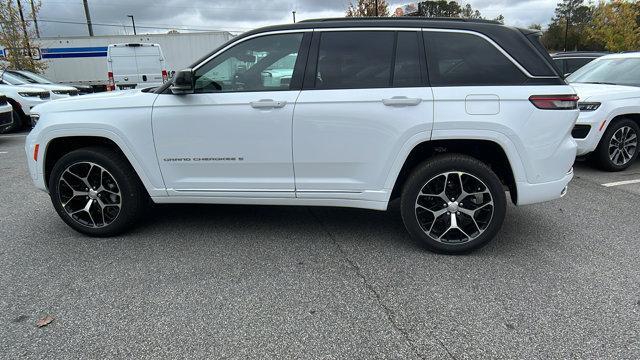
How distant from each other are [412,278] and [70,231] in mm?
3342

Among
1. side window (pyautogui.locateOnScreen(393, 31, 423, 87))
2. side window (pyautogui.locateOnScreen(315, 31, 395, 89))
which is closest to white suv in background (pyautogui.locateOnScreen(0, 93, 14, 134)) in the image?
side window (pyautogui.locateOnScreen(315, 31, 395, 89))

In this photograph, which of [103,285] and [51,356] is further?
[103,285]

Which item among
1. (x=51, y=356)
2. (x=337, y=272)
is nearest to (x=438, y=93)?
(x=337, y=272)

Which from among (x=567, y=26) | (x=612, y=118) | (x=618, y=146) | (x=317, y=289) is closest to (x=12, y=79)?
(x=317, y=289)

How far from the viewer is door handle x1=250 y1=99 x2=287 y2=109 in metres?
3.66

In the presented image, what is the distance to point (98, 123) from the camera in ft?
12.9

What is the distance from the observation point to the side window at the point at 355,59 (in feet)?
11.9

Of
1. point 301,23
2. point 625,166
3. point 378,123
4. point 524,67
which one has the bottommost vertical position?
point 625,166

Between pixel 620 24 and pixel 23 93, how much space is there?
30.0 m

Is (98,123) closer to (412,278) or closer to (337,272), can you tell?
(337,272)

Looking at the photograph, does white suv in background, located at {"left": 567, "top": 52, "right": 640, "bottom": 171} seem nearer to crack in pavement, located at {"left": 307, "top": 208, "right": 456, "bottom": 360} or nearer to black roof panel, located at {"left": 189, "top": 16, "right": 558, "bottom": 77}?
black roof panel, located at {"left": 189, "top": 16, "right": 558, "bottom": 77}

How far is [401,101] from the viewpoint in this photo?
3514mm

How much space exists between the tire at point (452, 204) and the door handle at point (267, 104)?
1217 millimetres

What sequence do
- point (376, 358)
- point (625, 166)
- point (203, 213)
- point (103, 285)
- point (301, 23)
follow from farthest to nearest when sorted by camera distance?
point (625, 166)
point (203, 213)
point (301, 23)
point (103, 285)
point (376, 358)
